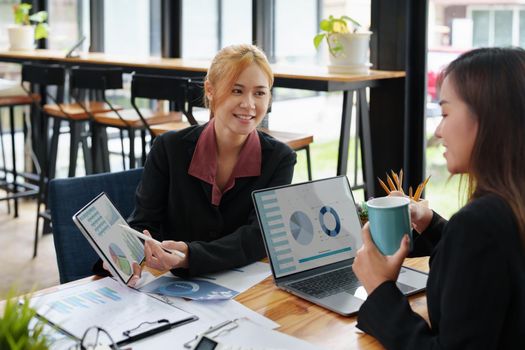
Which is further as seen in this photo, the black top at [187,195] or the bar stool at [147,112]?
the bar stool at [147,112]

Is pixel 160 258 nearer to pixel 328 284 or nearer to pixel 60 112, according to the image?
pixel 328 284

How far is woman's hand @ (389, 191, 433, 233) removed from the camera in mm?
1723

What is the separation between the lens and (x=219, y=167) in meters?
2.20

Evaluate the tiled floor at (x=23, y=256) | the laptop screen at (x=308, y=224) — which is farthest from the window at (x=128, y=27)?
the laptop screen at (x=308, y=224)

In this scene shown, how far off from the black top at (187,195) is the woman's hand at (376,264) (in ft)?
2.31

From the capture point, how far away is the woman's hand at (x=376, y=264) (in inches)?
54.9

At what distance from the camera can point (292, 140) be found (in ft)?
11.5

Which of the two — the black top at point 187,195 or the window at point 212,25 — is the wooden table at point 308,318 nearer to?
the black top at point 187,195

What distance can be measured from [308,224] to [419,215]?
0.88 feet

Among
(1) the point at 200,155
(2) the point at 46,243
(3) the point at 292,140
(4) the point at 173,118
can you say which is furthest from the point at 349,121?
(2) the point at 46,243

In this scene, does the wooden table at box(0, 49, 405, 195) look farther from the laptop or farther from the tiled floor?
the laptop

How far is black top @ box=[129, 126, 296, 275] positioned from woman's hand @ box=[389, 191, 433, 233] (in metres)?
0.52

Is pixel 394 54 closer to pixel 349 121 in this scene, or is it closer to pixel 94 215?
pixel 349 121

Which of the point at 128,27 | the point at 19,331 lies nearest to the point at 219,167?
the point at 19,331
